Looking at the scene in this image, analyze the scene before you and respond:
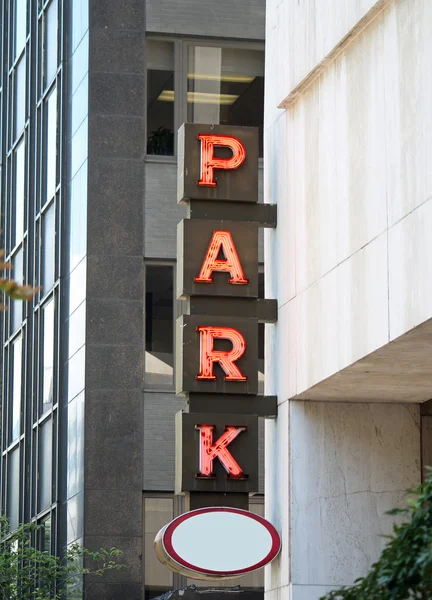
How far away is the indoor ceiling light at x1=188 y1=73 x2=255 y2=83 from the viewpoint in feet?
97.5

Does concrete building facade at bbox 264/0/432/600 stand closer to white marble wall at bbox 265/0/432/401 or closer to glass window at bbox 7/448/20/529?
white marble wall at bbox 265/0/432/401

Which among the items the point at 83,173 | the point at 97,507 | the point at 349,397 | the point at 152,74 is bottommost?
the point at 97,507

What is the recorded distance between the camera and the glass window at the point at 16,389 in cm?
3491

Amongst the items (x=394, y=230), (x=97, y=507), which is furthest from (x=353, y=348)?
(x=97, y=507)

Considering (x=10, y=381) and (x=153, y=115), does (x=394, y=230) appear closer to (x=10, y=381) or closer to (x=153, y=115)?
(x=153, y=115)

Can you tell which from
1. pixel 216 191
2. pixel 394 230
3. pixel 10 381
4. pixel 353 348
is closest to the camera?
pixel 394 230

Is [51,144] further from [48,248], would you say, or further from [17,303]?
[17,303]

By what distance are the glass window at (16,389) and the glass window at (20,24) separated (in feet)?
26.2

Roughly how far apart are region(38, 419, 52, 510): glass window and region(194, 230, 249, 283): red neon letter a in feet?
43.2

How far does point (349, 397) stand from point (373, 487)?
1.22 m

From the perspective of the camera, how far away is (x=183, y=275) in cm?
1850

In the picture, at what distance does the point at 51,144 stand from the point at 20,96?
5.47 meters

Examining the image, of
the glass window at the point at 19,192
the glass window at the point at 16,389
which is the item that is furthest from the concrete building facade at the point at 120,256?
the glass window at the point at 19,192

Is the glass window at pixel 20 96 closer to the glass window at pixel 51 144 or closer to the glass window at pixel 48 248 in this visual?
the glass window at pixel 51 144
